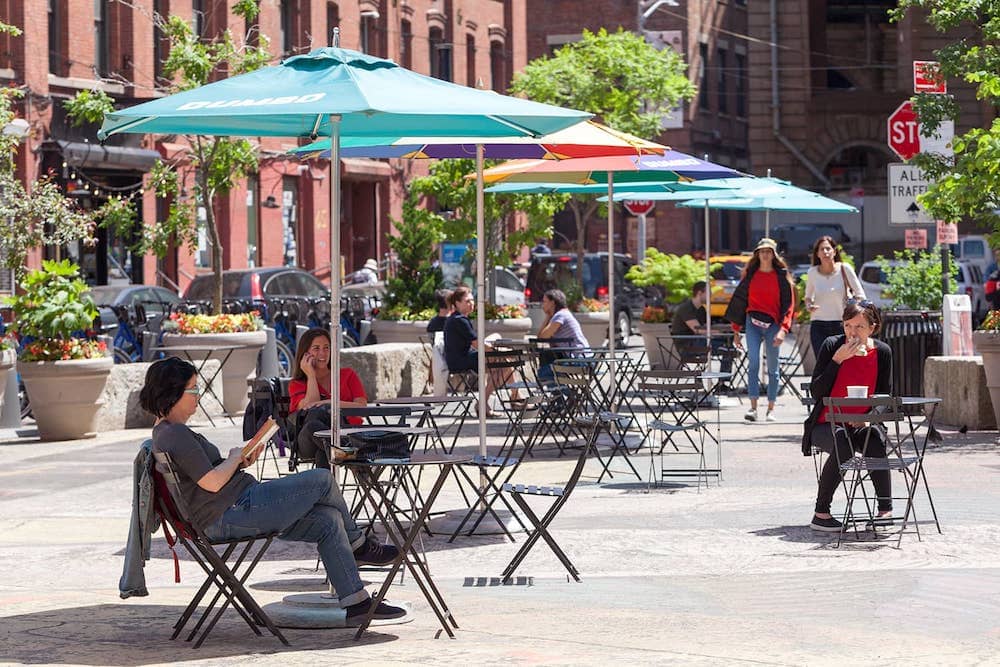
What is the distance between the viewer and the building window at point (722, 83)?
65.9 meters

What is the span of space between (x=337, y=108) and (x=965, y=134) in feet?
31.8

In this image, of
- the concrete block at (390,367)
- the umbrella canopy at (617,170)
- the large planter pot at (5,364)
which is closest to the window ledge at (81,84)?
the concrete block at (390,367)

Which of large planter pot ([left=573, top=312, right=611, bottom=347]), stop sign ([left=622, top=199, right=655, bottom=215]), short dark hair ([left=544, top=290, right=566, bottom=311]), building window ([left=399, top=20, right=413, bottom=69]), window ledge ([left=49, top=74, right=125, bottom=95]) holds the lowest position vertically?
large planter pot ([left=573, top=312, right=611, bottom=347])

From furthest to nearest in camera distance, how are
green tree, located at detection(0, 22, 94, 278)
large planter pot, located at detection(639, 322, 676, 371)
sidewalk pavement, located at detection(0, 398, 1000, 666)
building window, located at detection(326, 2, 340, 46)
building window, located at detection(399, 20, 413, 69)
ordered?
building window, located at detection(399, 20, 413, 69) < building window, located at detection(326, 2, 340, 46) < large planter pot, located at detection(639, 322, 676, 371) < green tree, located at detection(0, 22, 94, 278) < sidewalk pavement, located at detection(0, 398, 1000, 666)

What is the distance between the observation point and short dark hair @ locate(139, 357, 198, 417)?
8.23 metres

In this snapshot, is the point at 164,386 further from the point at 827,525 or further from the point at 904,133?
the point at 904,133

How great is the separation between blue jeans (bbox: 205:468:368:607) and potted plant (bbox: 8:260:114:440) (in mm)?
9762

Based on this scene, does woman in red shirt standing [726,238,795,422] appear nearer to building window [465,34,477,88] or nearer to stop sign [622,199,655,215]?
stop sign [622,199,655,215]

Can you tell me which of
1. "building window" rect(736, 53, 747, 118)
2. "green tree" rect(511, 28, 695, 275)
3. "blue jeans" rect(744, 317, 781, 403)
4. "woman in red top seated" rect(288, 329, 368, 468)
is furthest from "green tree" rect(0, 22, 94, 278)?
"building window" rect(736, 53, 747, 118)

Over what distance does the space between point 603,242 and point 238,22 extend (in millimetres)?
22712

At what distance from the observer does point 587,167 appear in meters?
14.5

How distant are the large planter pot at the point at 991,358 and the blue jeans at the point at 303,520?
955 centimetres

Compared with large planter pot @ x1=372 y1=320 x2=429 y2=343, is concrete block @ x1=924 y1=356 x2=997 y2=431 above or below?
below

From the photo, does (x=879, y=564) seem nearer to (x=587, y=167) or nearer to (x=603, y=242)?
(x=587, y=167)
